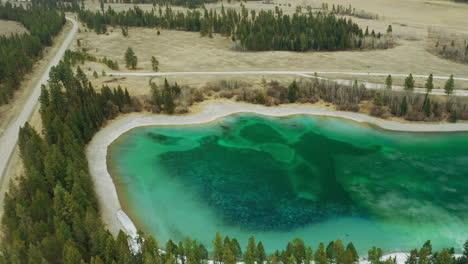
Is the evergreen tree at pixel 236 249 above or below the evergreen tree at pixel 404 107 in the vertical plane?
below

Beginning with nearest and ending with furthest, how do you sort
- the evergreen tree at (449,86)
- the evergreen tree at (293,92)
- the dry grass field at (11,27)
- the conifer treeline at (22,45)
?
1. the evergreen tree at (449,86)
2. the evergreen tree at (293,92)
3. the conifer treeline at (22,45)
4. the dry grass field at (11,27)

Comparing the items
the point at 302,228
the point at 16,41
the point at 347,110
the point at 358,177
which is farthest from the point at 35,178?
the point at 16,41

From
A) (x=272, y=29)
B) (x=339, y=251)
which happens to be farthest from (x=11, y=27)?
(x=339, y=251)

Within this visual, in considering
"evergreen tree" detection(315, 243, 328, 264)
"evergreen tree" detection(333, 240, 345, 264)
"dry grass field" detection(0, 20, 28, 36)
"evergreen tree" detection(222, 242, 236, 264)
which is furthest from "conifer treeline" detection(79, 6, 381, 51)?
"evergreen tree" detection(222, 242, 236, 264)

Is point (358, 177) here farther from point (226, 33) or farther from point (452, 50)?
point (226, 33)

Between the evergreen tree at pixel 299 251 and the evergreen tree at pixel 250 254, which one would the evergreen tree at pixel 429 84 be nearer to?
the evergreen tree at pixel 299 251

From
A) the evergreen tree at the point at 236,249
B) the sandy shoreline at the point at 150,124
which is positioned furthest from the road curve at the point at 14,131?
the evergreen tree at the point at 236,249

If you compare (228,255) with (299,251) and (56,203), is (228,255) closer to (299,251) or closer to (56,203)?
(299,251)
